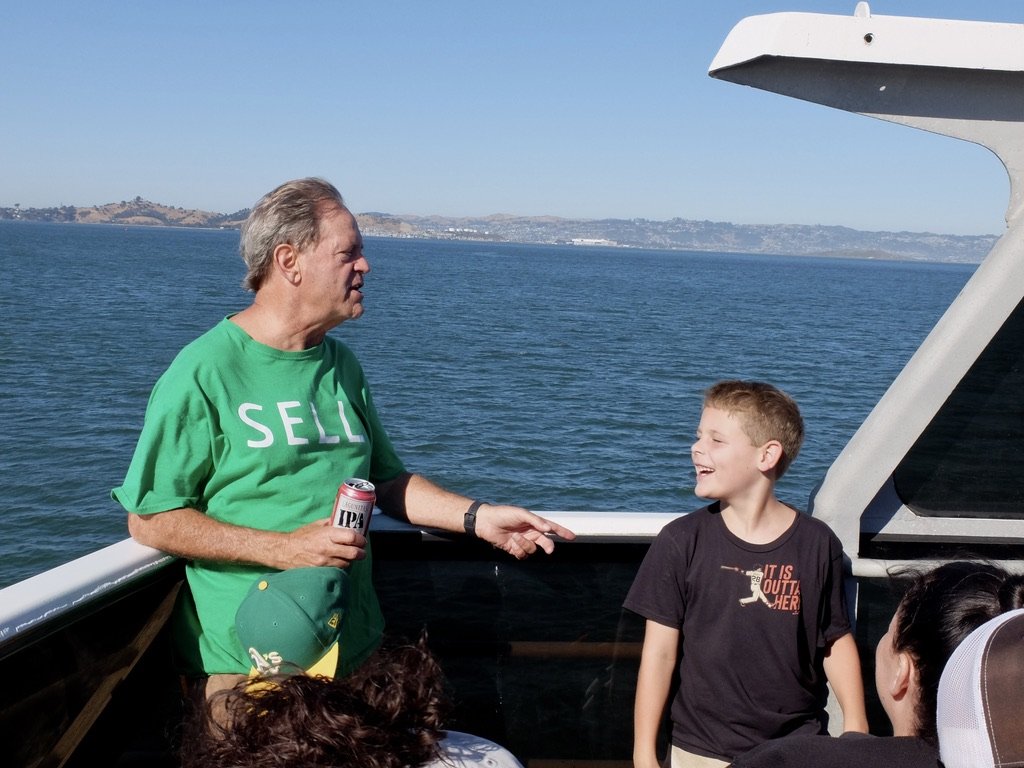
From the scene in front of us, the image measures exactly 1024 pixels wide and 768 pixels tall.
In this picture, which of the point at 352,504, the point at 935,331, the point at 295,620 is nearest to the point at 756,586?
the point at 935,331

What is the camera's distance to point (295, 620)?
7.91 ft

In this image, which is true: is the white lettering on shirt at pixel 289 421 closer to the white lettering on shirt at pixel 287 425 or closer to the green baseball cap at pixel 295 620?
the white lettering on shirt at pixel 287 425

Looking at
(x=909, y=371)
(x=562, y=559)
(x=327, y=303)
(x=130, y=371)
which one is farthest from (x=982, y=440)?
(x=130, y=371)

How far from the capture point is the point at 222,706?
6.57 ft

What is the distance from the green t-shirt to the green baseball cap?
0.21 metres

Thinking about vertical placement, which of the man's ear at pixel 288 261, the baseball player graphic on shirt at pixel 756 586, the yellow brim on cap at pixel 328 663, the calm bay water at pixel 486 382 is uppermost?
the man's ear at pixel 288 261

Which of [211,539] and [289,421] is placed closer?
[211,539]

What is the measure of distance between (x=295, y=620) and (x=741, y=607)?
1179mm

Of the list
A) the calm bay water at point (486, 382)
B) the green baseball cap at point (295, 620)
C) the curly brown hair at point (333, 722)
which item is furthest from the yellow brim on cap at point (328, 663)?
the calm bay water at point (486, 382)

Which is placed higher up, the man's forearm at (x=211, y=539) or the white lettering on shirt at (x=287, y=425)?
the white lettering on shirt at (x=287, y=425)

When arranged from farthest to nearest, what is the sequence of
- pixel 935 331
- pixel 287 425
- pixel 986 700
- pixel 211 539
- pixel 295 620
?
pixel 935 331
pixel 287 425
pixel 211 539
pixel 295 620
pixel 986 700

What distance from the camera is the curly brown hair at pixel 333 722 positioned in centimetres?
154

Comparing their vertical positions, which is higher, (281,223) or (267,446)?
(281,223)

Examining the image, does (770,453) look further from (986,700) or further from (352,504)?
(986,700)
